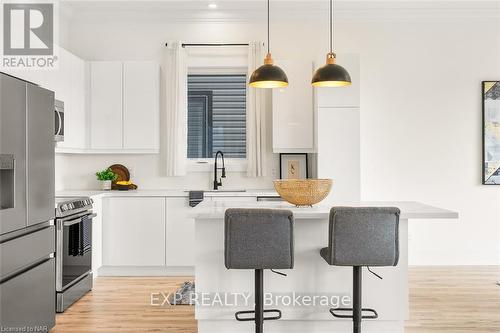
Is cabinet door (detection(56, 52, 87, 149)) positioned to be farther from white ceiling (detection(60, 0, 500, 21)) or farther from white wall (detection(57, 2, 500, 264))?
white ceiling (detection(60, 0, 500, 21))

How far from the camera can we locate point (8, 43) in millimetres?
3812

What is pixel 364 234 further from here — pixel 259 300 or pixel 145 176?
pixel 145 176

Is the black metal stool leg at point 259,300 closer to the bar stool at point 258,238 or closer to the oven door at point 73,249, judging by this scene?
the bar stool at point 258,238

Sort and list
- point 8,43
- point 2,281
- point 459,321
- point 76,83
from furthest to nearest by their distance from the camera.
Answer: point 76,83 → point 8,43 → point 459,321 → point 2,281

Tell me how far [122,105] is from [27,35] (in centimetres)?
121

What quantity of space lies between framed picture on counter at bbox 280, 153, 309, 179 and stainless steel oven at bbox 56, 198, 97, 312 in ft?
7.25

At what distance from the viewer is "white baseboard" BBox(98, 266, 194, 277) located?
487 centimetres

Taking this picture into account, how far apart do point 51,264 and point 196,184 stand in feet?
7.93

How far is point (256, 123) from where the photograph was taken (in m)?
5.28

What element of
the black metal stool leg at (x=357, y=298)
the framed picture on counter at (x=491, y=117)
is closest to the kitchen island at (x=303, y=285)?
the black metal stool leg at (x=357, y=298)

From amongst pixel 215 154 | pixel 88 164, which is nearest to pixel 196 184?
pixel 215 154

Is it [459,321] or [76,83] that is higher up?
[76,83]

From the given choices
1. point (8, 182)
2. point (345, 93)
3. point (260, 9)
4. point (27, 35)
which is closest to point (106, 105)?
point (27, 35)

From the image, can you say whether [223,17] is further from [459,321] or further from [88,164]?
[459,321]
